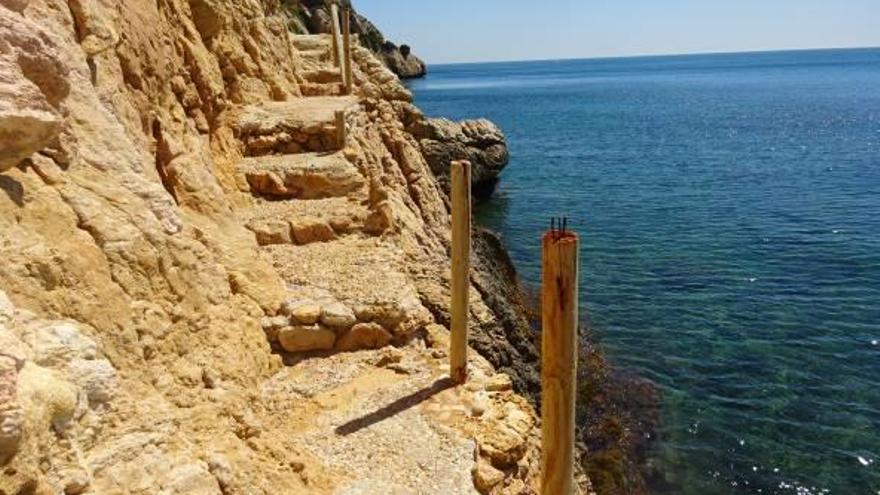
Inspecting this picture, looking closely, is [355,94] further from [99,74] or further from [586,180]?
[586,180]

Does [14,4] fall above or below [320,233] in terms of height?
above

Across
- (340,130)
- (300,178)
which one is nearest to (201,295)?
(300,178)

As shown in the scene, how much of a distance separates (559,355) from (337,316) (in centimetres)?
482

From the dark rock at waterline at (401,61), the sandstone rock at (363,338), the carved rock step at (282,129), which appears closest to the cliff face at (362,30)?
the dark rock at waterline at (401,61)

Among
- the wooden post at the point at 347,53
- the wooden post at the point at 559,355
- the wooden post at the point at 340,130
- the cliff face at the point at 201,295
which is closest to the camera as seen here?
the cliff face at the point at 201,295

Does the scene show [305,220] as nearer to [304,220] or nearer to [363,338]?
[304,220]

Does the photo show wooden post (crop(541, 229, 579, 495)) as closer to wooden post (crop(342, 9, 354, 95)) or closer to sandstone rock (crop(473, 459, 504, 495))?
sandstone rock (crop(473, 459, 504, 495))

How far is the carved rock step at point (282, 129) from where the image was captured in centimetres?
1712

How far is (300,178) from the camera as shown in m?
16.2

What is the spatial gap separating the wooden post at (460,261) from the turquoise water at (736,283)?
5.19m

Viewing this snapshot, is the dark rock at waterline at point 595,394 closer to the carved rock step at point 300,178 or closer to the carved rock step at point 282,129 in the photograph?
the carved rock step at point 300,178

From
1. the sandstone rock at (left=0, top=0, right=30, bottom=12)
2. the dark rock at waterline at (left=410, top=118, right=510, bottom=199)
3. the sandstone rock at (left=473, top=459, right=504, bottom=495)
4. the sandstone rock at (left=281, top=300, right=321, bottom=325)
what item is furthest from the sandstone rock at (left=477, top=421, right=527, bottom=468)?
the dark rock at waterline at (left=410, top=118, right=510, bottom=199)

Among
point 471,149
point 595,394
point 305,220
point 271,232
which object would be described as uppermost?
point 305,220

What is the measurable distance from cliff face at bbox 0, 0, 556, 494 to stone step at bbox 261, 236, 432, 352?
0.04 m
